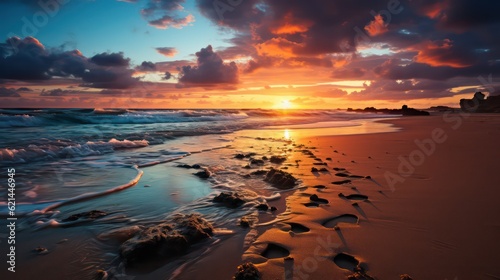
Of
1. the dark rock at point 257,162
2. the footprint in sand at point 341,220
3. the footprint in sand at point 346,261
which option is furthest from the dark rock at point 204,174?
the footprint in sand at point 346,261

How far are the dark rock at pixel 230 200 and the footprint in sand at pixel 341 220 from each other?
1310 mm

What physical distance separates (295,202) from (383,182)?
2.03 m

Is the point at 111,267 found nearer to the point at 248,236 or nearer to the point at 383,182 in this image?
the point at 248,236

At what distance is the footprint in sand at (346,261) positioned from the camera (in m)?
2.25

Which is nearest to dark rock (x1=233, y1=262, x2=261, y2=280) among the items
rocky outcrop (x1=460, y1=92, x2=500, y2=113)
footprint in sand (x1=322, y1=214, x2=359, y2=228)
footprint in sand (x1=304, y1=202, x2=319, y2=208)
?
footprint in sand (x1=322, y1=214, x2=359, y2=228)

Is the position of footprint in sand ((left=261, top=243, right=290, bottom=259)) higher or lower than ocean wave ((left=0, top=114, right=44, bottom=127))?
lower

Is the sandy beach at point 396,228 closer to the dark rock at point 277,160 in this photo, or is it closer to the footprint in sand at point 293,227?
the footprint in sand at point 293,227

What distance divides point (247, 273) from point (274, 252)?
0.52 metres

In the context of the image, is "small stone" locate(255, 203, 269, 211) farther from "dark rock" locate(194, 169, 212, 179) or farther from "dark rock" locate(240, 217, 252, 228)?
"dark rock" locate(194, 169, 212, 179)

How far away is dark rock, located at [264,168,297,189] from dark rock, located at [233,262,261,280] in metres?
2.59

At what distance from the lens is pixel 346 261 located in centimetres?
235

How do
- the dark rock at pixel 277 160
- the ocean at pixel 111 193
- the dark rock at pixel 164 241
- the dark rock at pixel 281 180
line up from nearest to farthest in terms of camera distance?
the dark rock at pixel 164 241
the ocean at pixel 111 193
the dark rock at pixel 281 180
the dark rock at pixel 277 160

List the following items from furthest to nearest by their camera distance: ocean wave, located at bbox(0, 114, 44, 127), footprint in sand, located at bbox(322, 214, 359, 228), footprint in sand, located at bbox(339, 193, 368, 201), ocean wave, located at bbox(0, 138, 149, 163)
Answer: ocean wave, located at bbox(0, 114, 44, 127) < ocean wave, located at bbox(0, 138, 149, 163) < footprint in sand, located at bbox(339, 193, 368, 201) < footprint in sand, located at bbox(322, 214, 359, 228)

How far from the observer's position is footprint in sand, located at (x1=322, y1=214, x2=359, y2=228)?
310 cm
